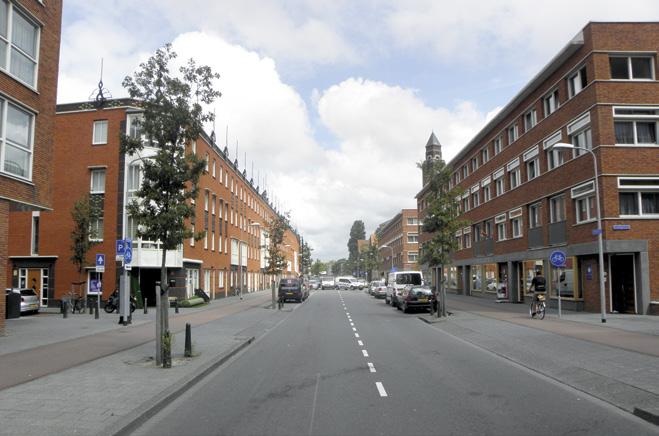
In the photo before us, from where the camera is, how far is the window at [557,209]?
94.3ft

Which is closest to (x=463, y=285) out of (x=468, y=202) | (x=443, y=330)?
(x=468, y=202)

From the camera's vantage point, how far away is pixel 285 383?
9.52 metres

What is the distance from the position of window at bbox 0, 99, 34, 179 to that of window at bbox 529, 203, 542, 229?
2625 centimetres

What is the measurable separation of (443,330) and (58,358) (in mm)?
12533

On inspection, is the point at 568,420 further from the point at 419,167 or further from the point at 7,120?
the point at 419,167

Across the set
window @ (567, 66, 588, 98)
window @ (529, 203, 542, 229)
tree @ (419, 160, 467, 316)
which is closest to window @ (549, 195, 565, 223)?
window @ (529, 203, 542, 229)

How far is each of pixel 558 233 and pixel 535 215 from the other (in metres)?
4.39

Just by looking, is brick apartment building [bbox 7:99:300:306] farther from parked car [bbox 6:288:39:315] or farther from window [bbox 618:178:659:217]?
window [bbox 618:178:659:217]

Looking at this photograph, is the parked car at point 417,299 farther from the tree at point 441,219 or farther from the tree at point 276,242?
the tree at point 276,242

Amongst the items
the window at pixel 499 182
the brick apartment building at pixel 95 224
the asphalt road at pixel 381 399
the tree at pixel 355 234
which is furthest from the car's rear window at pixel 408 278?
the tree at pixel 355 234

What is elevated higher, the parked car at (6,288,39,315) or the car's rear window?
the car's rear window

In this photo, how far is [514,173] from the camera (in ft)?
120

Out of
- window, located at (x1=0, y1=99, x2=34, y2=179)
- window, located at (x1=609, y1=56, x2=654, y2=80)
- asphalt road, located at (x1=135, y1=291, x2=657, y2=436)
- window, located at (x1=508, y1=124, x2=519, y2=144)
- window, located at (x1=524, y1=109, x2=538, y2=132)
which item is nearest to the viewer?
asphalt road, located at (x1=135, y1=291, x2=657, y2=436)

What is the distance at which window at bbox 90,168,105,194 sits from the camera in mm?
33688
